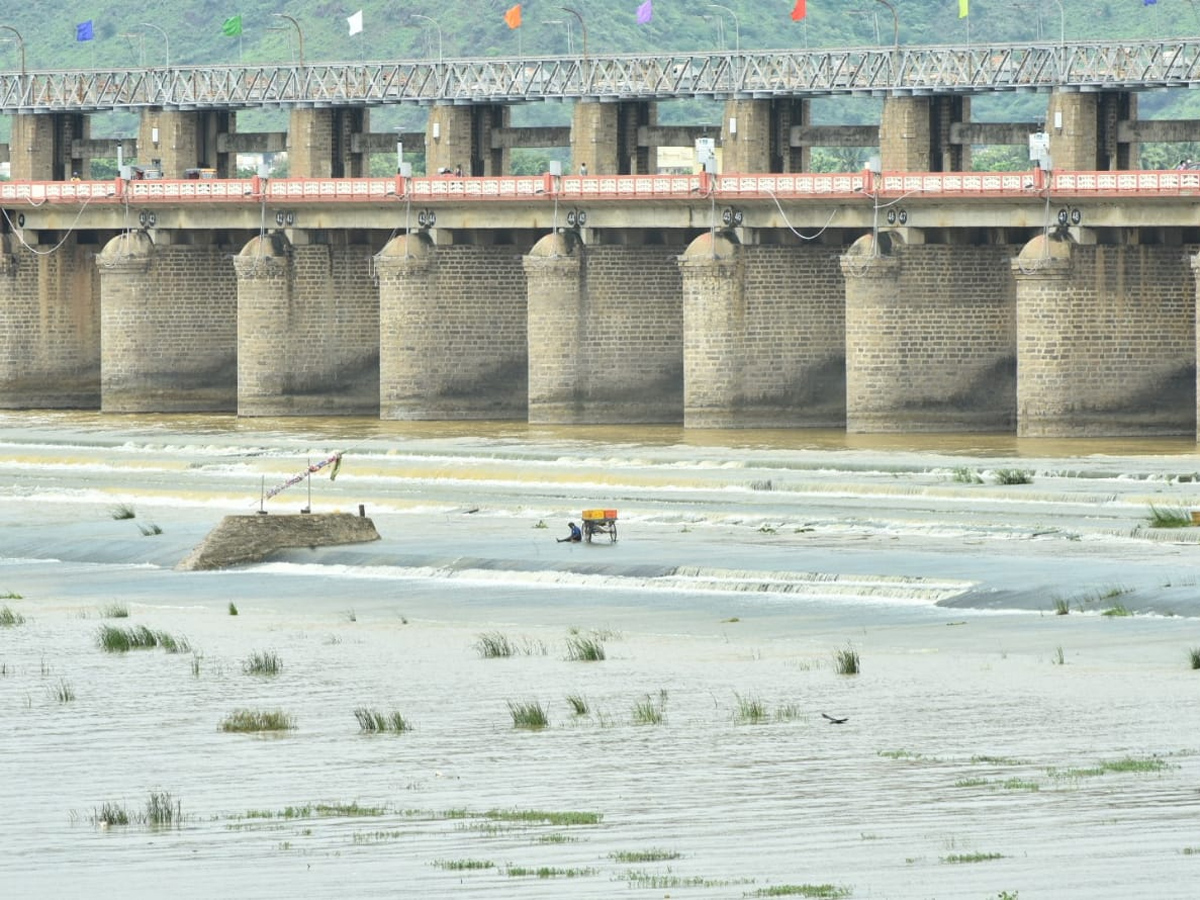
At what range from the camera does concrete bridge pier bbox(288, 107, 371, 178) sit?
113 metres

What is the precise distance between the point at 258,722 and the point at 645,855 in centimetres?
979

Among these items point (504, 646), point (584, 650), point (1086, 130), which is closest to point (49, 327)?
point (1086, 130)

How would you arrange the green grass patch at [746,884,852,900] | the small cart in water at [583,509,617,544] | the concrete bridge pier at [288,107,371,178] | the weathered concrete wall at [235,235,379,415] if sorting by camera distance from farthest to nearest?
1. the concrete bridge pier at [288,107,371,178]
2. the weathered concrete wall at [235,235,379,415]
3. the small cart in water at [583,509,617,544]
4. the green grass patch at [746,884,852,900]

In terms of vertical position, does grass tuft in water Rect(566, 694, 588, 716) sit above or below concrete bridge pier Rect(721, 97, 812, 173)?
below

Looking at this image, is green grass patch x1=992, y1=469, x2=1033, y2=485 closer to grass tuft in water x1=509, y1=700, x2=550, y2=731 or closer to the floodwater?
the floodwater

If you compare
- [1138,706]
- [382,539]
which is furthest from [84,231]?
[1138,706]

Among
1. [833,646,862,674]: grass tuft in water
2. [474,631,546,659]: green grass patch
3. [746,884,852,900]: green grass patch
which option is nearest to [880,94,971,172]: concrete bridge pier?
[474,631,546,659]: green grass patch

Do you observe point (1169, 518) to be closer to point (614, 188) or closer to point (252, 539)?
point (252, 539)

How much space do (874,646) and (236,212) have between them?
70.8 m

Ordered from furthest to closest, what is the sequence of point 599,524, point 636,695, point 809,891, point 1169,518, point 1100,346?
1. point 1100,346
2. point 1169,518
3. point 599,524
4. point 636,695
5. point 809,891

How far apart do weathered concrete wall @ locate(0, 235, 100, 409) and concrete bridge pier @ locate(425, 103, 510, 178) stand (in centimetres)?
1520

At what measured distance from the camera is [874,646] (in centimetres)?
3738

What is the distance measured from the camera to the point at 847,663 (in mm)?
34719

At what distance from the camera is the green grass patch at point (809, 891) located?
20359mm
